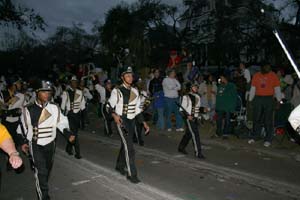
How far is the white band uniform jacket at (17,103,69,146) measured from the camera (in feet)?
17.1

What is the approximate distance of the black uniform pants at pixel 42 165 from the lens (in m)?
5.08

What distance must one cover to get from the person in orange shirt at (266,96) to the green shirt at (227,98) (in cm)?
77

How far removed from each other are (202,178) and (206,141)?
3828 mm

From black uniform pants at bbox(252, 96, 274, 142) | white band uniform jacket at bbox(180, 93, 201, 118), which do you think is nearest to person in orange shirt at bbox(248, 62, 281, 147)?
black uniform pants at bbox(252, 96, 274, 142)

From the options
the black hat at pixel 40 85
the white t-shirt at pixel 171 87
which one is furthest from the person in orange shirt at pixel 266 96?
the black hat at pixel 40 85

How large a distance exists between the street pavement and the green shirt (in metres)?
1.03

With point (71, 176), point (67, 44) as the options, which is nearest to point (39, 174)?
point (71, 176)

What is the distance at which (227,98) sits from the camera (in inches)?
408

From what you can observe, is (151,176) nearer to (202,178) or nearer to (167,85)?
(202,178)

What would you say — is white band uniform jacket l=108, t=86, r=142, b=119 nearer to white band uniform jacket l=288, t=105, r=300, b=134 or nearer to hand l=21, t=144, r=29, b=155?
hand l=21, t=144, r=29, b=155

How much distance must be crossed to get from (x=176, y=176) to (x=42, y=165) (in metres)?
2.70

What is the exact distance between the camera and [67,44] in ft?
209

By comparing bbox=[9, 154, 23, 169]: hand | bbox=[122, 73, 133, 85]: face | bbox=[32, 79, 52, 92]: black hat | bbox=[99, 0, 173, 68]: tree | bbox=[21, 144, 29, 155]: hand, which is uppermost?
bbox=[99, 0, 173, 68]: tree

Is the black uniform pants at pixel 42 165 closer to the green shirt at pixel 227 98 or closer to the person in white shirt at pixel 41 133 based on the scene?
the person in white shirt at pixel 41 133
